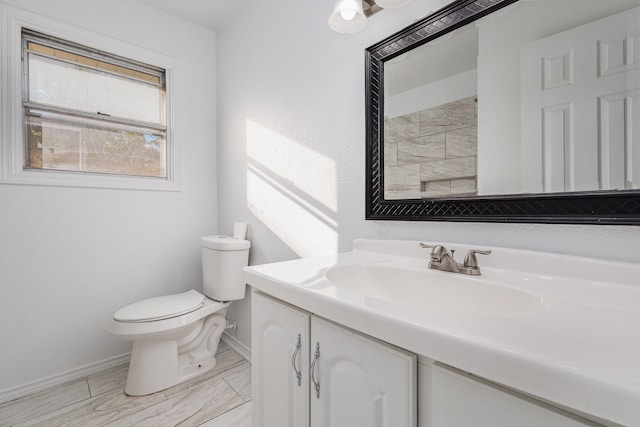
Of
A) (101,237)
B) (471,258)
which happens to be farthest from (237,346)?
(471,258)

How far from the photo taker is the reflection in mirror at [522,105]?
2.25 ft

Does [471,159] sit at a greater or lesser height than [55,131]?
lesser

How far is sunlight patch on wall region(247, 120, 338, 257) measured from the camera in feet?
Result: 4.63

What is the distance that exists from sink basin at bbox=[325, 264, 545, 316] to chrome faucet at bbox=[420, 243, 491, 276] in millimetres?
26

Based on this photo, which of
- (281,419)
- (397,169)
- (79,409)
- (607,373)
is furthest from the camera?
(79,409)

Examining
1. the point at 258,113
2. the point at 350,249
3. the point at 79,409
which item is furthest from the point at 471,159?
the point at 79,409

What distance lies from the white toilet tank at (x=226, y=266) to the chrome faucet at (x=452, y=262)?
1276 millimetres

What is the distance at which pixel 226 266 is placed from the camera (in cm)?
183

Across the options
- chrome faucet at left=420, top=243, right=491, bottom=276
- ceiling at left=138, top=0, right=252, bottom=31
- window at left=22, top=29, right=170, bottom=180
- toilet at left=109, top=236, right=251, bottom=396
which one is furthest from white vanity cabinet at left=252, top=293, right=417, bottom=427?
ceiling at left=138, top=0, right=252, bottom=31

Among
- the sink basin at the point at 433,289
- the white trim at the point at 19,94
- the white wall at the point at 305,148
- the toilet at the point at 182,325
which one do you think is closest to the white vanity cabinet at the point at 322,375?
the sink basin at the point at 433,289

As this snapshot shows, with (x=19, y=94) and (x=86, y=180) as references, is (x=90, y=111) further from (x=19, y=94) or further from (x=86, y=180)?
(x=86, y=180)

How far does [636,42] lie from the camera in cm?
66

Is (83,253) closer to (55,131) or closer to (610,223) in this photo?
(55,131)

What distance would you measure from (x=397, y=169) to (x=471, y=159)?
0.27m
